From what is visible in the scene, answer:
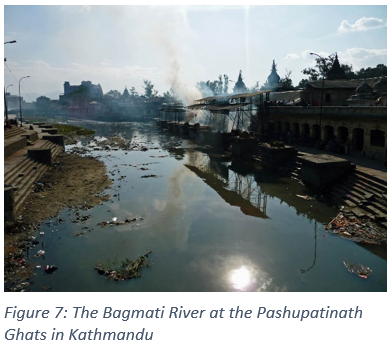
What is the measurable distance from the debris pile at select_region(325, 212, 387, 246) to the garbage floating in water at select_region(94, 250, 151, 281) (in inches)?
289

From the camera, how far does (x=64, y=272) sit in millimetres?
9227

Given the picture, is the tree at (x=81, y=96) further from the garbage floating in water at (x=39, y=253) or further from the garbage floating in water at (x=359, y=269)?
the garbage floating in water at (x=359, y=269)

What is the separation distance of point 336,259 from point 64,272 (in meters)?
8.32

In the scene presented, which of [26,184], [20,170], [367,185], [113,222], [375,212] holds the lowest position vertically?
[113,222]

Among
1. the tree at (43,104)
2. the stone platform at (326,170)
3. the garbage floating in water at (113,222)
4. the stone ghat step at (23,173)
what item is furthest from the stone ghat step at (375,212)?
the tree at (43,104)

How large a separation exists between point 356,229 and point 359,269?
9.54ft

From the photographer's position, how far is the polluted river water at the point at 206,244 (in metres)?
8.84

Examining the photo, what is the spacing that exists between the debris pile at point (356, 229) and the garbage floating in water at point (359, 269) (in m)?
1.71

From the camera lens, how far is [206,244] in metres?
11.1

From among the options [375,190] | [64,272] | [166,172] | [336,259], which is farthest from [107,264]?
[166,172]

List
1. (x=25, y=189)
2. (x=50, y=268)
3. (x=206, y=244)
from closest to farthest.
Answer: (x=50, y=268) → (x=206, y=244) → (x=25, y=189)

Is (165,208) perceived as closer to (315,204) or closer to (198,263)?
(198,263)

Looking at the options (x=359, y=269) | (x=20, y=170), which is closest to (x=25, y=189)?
(x=20, y=170)

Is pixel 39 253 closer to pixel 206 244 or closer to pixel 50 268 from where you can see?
pixel 50 268
